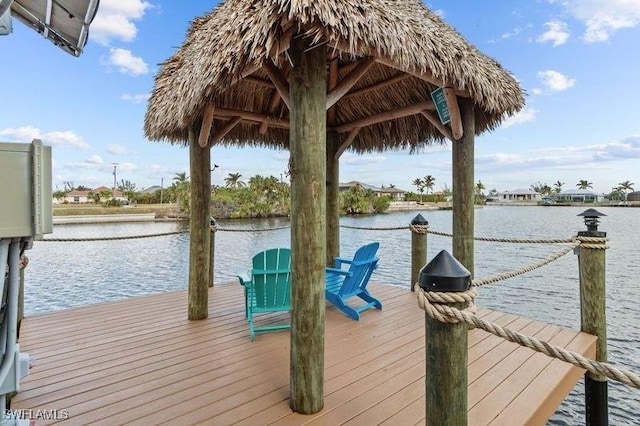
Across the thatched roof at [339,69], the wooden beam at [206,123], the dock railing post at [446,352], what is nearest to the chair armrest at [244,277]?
the wooden beam at [206,123]

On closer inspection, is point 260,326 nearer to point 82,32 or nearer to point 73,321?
point 73,321

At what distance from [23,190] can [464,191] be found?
327cm

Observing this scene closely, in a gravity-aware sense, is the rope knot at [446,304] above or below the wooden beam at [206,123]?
below

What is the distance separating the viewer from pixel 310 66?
2074 mm

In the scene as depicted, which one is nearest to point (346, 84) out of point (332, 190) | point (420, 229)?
point (332, 190)

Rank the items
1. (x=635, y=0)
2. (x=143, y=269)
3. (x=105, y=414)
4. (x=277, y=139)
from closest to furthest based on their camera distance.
Answer: 1. (x=105, y=414)
2. (x=277, y=139)
3. (x=635, y=0)
4. (x=143, y=269)

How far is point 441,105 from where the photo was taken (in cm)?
340

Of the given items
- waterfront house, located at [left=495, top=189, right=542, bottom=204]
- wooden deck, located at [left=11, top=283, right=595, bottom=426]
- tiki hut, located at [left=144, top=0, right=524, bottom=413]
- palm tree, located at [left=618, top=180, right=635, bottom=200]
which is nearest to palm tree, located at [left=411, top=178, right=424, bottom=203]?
waterfront house, located at [left=495, top=189, right=542, bottom=204]

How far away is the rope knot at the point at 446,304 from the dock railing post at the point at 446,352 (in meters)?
0.01

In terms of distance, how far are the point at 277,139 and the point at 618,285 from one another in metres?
8.57

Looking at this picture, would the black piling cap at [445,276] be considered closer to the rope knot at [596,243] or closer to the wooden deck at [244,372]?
the wooden deck at [244,372]

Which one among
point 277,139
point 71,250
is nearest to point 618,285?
point 277,139

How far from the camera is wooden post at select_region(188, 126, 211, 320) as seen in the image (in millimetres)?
3508

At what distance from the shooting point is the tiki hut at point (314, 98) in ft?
6.64
